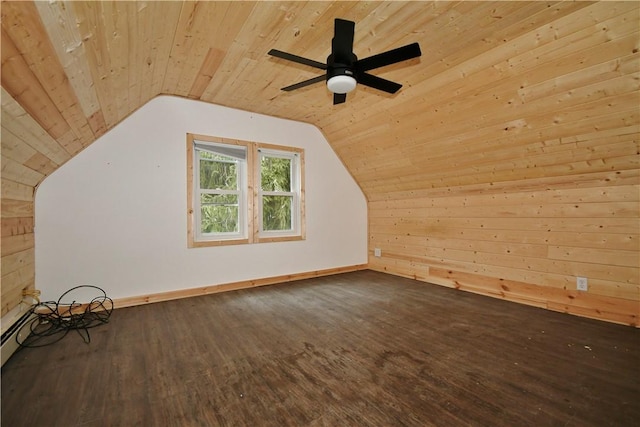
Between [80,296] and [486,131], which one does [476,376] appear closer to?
[486,131]

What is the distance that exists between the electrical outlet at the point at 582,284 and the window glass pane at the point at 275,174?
148 inches

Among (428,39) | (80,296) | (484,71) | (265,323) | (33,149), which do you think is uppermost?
(428,39)

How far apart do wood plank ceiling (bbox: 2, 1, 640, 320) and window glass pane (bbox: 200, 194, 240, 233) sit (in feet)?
4.48

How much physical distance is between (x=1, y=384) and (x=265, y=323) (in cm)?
176

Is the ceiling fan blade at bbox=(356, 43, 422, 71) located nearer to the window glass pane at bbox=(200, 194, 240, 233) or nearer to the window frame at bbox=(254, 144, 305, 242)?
the window frame at bbox=(254, 144, 305, 242)

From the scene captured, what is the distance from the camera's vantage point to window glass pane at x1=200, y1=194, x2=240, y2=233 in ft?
12.9

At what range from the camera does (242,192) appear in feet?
13.6

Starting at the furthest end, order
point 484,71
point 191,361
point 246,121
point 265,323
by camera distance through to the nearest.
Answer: point 246,121 → point 265,323 → point 484,71 → point 191,361

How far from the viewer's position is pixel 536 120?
257 centimetres

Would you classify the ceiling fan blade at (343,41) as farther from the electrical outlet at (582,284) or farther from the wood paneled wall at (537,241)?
the electrical outlet at (582,284)

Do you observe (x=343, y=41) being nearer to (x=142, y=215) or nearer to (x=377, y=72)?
(x=377, y=72)

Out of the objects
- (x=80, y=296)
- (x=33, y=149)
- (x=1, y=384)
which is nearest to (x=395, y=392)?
(x=1, y=384)

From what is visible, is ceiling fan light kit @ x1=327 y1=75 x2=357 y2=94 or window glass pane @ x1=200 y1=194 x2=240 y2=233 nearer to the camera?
ceiling fan light kit @ x1=327 y1=75 x2=357 y2=94

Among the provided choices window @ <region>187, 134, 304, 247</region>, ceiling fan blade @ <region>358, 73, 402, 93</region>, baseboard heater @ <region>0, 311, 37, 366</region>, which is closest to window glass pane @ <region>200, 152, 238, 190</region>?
window @ <region>187, 134, 304, 247</region>
